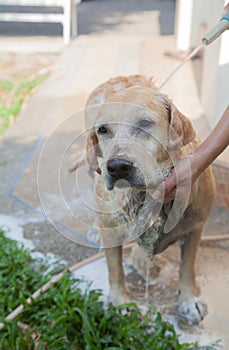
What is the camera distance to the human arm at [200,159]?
2.23 metres

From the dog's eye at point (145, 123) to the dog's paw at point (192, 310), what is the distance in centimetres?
126

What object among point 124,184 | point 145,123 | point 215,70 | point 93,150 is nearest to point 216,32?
point 145,123

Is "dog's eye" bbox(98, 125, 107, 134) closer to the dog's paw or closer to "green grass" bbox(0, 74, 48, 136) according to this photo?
the dog's paw

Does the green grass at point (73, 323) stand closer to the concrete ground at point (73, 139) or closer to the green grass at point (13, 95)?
the concrete ground at point (73, 139)

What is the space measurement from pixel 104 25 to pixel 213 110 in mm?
7541

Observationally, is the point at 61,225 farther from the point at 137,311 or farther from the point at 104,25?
the point at 104,25

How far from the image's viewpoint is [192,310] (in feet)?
9.71

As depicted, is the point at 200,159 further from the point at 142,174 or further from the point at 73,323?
the point at 73,323

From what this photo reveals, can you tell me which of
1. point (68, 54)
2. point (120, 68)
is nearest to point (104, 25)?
point (68, 54)

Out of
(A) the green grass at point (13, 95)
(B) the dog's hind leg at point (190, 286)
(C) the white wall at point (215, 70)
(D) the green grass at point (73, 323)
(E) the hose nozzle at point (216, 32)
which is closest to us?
(E) the hose nozzle at point (216, 32)

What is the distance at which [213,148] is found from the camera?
2.24 m

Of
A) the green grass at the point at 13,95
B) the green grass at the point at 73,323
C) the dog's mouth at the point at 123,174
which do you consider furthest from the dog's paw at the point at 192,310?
the green grass at the point at 13,95

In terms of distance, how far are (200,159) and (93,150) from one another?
0.52 metres

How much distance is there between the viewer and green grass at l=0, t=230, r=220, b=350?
2.83 meters
